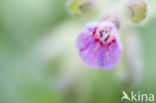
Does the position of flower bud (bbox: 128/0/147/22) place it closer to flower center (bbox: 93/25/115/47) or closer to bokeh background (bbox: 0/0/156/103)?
flower center (bbox: 93/25/115/47)

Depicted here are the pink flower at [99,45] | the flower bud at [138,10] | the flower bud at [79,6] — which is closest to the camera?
the pink flower at [99,45]

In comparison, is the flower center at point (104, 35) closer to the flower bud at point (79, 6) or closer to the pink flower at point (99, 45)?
the pink flower at point (99, 45)

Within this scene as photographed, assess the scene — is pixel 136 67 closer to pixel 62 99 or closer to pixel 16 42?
pixel 62 99

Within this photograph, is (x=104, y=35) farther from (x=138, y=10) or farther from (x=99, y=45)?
(x=138, y=10)

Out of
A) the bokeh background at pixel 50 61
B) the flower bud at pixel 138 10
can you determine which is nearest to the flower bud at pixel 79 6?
the flower bud at pixel 138 10

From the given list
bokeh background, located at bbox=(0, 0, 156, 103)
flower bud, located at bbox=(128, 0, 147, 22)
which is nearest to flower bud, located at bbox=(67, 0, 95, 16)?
flower bud, located at bbox=(128, 0, 147, 22)

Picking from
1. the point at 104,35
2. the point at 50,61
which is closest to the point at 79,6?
the point at 104,35
